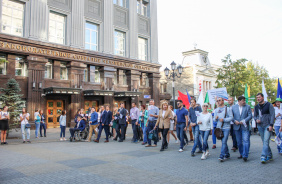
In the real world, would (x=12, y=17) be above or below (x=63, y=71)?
above

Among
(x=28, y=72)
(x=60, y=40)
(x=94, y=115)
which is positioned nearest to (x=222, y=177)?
(x=94, y=115)

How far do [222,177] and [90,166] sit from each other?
3.59 meters

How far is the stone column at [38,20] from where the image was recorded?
2131 cm

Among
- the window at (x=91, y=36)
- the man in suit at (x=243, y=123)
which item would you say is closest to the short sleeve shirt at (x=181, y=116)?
the man in suit at (x=243, y=123)

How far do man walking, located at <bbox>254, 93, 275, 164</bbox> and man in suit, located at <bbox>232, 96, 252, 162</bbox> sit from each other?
0.99 feet

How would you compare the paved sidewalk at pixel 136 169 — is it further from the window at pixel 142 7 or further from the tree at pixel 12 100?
the window at pixel 142 7

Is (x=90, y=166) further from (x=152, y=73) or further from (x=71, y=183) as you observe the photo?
(x=152, y=73)

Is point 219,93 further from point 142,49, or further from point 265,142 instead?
point 142,49

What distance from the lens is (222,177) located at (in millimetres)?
5543

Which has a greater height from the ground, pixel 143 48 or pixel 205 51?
pixel 205 51

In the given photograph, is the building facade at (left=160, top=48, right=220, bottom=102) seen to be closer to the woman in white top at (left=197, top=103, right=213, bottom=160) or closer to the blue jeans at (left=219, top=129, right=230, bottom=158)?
the woman in white top at (left=197, top=103, right=213, bottom=160)

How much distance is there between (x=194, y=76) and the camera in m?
46.0

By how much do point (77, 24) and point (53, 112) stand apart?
364 inches

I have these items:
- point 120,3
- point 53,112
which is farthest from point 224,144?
point 120,3
